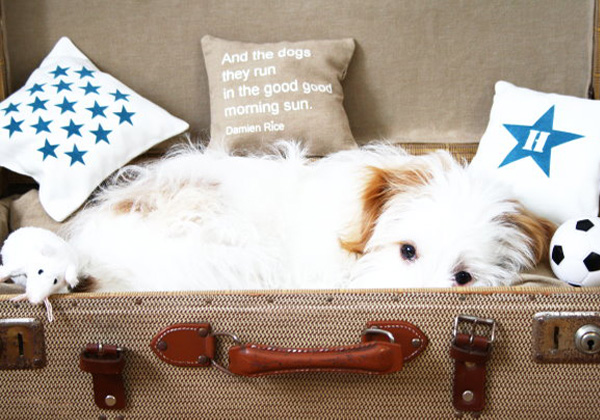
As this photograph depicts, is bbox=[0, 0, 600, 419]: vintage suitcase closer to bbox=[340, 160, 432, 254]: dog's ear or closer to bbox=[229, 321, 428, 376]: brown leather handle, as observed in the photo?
bbox=[229, 321, 428, 376]: brown leather handle

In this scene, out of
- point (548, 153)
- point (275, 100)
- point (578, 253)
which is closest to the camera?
point (578, 253)

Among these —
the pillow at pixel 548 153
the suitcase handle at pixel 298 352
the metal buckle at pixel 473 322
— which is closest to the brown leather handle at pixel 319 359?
the suitcase handle at pixel 298 352

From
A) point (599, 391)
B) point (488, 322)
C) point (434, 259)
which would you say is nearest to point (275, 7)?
point (434, 259)

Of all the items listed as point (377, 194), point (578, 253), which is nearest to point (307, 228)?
point (377, 194)

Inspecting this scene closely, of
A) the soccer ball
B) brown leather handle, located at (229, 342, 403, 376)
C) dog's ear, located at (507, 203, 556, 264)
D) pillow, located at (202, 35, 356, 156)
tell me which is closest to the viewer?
brown leather handle, located at (229, 342, 403, 376)

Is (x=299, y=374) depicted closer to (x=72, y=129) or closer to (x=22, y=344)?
(x=22, y=344)

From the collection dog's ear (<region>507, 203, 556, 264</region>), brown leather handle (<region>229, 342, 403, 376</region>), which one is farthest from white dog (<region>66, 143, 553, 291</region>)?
brown leather handle (<region>229, 342, 403, 376</region>)
